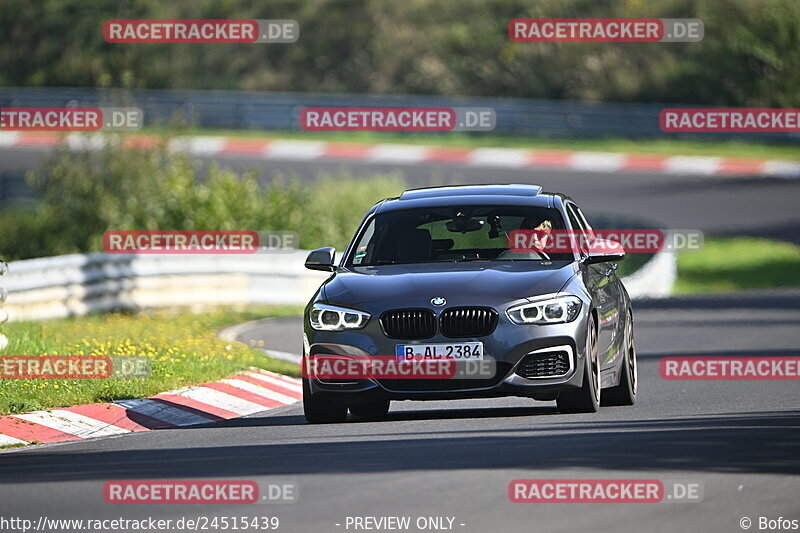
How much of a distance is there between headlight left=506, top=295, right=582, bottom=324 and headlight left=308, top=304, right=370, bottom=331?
102 centimetres

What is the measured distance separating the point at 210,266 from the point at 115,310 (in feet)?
6.00

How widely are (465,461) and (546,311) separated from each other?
2141 millimetres

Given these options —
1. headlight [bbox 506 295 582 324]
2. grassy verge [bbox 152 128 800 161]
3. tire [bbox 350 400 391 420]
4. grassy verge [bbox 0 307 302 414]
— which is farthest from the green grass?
headlight [bbox 506 295 582 324]

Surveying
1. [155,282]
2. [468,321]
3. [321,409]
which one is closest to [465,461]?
[468,321]

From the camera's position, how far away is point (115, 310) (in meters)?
22.8

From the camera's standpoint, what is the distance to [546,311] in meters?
11.5

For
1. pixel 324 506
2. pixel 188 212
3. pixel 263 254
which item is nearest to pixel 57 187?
pixel 188 212

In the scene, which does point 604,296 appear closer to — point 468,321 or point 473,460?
point 468,321

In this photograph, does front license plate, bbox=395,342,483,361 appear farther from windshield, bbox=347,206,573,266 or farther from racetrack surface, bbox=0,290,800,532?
windshield, bbox=347,206,573,266

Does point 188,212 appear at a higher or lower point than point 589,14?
lower

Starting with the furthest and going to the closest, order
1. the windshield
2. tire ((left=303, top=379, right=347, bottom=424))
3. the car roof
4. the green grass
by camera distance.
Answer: the green grass
the car roof
the windshield
tire ((left=303, top=379, right=347, bottom=424))

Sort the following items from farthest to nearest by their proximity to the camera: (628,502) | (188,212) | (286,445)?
(188,212), (286,445), (628,502)

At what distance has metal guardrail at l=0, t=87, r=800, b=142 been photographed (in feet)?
141

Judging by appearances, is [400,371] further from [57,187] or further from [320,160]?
[320,160]
